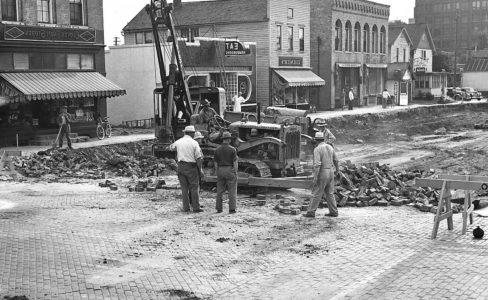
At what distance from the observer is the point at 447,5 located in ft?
455

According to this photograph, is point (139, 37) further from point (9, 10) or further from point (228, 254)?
point (228, 254)

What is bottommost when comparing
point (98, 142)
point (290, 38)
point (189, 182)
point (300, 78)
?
point (98, 142)

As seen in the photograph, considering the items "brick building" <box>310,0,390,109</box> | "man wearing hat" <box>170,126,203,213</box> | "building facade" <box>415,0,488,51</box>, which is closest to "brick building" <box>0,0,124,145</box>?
"man wearing hat" <box>170,126,203,213</box>

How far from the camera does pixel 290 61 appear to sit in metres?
49.0

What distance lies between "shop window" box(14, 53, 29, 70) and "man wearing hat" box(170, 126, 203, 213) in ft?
54.2

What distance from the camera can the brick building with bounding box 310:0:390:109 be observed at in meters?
54.5

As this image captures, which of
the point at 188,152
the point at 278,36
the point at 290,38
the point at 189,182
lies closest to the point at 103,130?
the point at 189,182

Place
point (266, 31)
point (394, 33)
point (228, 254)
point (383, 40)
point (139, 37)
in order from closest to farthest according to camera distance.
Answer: point (228, 254) → point (266, 31) → point (139, 37) → point (383, 40) → point (394, 33)

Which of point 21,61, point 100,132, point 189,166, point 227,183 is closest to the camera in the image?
point 189,166

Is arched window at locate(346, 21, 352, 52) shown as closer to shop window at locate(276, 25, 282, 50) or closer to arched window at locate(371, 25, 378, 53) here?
arched window at locate(371, 25, 378, 53)

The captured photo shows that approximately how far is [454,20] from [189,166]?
131 metres

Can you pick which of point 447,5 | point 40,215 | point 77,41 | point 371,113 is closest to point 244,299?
point 40,215

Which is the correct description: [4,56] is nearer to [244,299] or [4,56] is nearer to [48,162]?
[48,162]

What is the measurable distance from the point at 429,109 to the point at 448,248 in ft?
157
